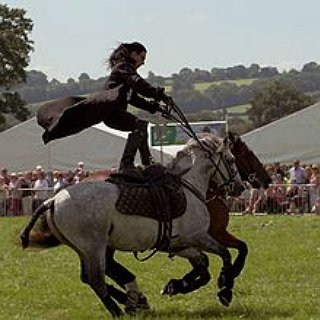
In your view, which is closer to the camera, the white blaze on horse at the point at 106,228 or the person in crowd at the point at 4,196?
the white blaze on horse at the point at 106,228

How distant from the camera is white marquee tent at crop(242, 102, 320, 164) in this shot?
102 feet

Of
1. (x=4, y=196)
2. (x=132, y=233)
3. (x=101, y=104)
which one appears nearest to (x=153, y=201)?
(x=132, y=233)

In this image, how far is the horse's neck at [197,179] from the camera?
416 inches

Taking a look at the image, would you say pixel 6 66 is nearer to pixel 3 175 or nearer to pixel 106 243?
pixel 3 175

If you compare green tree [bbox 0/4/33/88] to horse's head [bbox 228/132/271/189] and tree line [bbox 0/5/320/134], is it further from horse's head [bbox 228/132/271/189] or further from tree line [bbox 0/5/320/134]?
horse's head [bbox 228/132/271/189]

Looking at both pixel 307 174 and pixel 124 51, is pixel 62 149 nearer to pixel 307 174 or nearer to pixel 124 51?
pixel 307 174

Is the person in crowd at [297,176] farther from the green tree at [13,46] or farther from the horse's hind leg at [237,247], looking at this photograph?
the green tree at [13,46]

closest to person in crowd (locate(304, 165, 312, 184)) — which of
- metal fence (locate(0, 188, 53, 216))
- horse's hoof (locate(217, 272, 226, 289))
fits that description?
metal fence (locate(0, 188, 53, 216))

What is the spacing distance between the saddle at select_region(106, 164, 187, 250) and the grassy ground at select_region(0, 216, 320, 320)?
3.11 ft

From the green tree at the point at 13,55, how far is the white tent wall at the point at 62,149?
26772 mm

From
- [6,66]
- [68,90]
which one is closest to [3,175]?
[6,66]

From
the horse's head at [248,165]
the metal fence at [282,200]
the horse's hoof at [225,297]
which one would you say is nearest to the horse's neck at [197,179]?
the horse's hoof at [225,297]

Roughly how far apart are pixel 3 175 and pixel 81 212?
21190 mm

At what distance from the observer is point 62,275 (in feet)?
46.2
